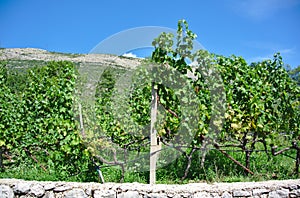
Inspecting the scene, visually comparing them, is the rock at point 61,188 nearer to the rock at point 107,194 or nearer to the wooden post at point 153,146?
the rock at point 107,194

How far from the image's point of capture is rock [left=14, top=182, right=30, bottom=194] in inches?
149

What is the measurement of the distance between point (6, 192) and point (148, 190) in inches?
67.8

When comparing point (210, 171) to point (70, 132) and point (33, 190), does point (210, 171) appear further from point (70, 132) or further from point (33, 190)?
point (33, 190)

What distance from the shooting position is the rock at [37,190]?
12.2 ft

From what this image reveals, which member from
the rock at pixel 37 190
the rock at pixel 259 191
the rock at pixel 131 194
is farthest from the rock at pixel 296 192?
the rock at pixel 37 190

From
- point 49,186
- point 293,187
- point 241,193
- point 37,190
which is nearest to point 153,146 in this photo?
point 241,193

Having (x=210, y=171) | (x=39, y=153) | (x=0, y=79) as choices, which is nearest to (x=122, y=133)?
(x=39, y=153)

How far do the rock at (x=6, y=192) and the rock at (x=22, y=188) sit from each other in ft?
0.20

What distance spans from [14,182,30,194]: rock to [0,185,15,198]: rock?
6cm

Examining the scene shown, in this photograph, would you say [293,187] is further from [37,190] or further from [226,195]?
[37,190]

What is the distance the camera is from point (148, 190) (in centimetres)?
355

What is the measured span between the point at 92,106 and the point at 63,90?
1.55 metres

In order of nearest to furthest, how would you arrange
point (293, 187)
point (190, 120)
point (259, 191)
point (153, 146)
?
point (259, 191) < point (293, 187) < point (153, 146) < point (190, 120)

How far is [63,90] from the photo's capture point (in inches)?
190
